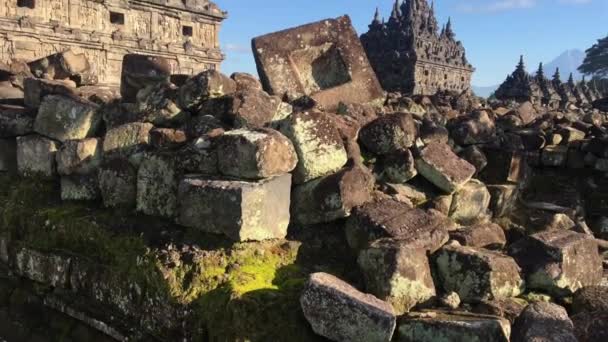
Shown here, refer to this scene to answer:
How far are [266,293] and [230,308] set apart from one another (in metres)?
0.22

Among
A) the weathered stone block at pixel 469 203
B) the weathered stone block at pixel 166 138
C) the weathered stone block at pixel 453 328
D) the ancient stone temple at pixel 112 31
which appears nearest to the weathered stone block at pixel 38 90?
the weathered stone block at pixel 166 138

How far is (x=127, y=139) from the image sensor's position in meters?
3.94

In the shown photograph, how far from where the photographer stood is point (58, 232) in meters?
3.78

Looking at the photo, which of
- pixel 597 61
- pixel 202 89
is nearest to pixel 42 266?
pixel 202 89

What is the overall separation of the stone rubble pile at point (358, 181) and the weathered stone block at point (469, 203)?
12 mm

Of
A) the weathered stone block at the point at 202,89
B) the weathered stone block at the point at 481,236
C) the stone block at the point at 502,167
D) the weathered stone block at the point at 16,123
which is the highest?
the weathered stone block at the point at 202,89

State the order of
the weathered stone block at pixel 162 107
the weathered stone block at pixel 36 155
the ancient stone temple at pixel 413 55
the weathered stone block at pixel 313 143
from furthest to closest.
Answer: the ancient stone temple at pixel 413 55
the weathered stone block at pixel 36 155
the weathered stone block at pixel 162 107
the weathered stone block at pixel 313 143

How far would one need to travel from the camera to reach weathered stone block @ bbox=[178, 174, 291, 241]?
304 cm

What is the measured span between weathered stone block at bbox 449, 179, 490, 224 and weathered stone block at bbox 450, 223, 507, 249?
1.15 ft

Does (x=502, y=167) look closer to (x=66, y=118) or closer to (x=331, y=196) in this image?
(x=331, y=196)

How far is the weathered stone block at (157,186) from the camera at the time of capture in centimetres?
348

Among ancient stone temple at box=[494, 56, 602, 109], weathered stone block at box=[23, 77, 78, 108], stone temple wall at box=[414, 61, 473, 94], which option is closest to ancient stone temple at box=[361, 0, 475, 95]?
stone temple wall at box=[414, 61, 473, 94]

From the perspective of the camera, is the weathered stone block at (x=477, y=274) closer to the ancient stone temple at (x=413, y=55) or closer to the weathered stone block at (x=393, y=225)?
the weathered stone block at (x=393, y=225)

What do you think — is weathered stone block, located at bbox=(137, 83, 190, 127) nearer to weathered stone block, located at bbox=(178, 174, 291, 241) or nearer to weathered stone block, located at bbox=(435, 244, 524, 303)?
weathered stone block, located at bbox=(178, 174, 291, 241)
